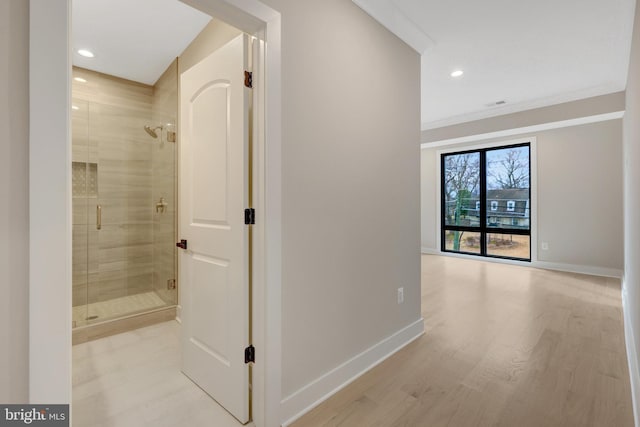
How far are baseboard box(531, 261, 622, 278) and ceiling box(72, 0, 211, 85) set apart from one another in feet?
19.9

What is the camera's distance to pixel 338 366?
1.89 meters

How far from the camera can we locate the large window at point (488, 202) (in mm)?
5512

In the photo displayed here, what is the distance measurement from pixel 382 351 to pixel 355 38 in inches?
88.2

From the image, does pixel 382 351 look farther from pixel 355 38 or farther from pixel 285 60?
pixel 355 38

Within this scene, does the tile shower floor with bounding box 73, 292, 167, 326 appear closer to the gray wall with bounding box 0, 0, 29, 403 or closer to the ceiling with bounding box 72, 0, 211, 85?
the gray wall with bounding box 0, 0, 29, 403

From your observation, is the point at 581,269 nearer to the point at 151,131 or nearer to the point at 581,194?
the point at 581,194

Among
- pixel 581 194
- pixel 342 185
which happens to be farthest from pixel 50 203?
pixel 581 194

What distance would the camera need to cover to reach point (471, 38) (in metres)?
2.77

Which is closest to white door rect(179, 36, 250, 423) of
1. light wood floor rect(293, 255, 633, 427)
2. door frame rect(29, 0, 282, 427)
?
light wood floor rect(293, 255, 633, 427)

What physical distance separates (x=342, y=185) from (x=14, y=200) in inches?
59.2

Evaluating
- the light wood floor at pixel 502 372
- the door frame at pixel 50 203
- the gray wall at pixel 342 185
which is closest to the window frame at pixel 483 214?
the light wood floor at pixel 502 372

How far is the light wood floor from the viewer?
1.63 m

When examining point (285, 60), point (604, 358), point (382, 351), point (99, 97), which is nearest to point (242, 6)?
point (285, 60)

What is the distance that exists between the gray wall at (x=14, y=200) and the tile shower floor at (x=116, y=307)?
A: 2.05 m
